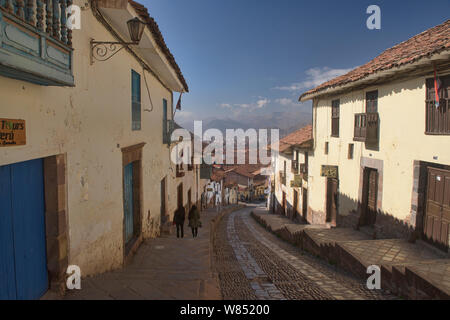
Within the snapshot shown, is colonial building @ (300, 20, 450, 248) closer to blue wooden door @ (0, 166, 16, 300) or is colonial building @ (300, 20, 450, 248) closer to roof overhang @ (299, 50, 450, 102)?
roof overhang @ (299, 50, 450, 102)

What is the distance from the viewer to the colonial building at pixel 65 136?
115 inches

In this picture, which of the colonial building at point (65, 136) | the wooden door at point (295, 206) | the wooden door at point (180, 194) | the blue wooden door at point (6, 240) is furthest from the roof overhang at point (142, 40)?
the wooden door at point (295, 206)

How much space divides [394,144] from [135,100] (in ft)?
23.5

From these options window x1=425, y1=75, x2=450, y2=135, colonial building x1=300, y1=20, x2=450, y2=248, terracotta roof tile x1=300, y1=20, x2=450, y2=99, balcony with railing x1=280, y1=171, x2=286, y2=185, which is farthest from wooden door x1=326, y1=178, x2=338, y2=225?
balcony with railing x1=280, y1=171, x2=286, y2=185

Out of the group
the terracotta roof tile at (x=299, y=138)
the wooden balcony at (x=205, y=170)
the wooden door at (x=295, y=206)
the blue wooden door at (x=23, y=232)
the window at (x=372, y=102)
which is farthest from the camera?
the wooden balcony at (x=205, y=170)

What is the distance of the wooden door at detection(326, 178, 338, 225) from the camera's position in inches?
493

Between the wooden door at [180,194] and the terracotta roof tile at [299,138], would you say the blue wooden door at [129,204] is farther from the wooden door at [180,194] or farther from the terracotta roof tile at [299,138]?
the terracotta roof tile at [299,138]

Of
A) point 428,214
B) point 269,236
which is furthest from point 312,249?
point 269,236

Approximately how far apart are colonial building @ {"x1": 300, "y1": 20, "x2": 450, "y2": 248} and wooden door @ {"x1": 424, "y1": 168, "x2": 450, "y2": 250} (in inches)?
0.9

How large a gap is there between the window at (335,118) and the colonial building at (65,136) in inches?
299

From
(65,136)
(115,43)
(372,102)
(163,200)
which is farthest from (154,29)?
(372,102)

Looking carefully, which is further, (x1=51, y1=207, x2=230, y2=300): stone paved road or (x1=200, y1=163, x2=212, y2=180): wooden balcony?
(x1=200, y1=163, x2=212, y2=180): wooden balcony

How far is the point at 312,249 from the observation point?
8656 millimetres
